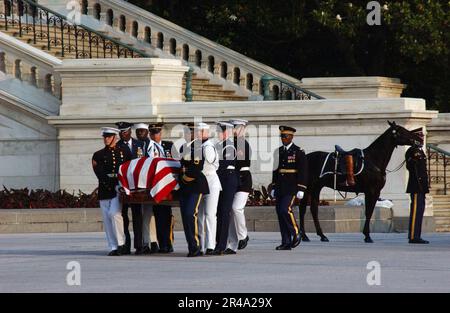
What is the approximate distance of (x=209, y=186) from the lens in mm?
21625

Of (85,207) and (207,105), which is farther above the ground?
(207,105)

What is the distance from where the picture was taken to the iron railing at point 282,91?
33.9 metres

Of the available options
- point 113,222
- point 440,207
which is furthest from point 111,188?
point 440,207

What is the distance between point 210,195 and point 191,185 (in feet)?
1.10

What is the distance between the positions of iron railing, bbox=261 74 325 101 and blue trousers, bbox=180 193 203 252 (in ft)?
40.6

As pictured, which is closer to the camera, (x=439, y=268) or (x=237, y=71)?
(x=439, y=268)

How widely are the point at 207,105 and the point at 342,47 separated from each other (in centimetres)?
662

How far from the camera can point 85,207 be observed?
29.2m

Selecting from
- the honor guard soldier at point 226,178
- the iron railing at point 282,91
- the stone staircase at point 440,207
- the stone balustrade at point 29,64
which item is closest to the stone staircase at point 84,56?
the iron railing at point 282,91

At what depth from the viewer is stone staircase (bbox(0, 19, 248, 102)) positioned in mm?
34844

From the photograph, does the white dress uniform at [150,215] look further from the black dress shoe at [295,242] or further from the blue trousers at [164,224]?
the black dress shoe at [295,242]

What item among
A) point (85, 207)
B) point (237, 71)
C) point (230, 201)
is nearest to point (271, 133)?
point (85, 207)
